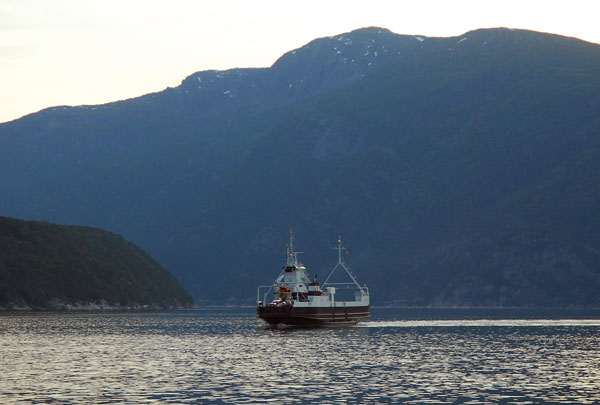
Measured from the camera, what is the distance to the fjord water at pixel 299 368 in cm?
6600

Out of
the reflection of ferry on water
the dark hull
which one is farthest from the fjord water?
the reflection of ferry on water

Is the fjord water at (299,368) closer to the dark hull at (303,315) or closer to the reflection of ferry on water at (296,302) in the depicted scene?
the dark hull at (303,315)

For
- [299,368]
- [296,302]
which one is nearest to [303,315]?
[296,302]

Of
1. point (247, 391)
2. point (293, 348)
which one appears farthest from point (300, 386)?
point (293, 348)

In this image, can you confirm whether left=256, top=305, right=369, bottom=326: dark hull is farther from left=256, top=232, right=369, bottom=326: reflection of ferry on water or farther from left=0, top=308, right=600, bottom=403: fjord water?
left=0, top=308, right=600, bottom=403: fjord water

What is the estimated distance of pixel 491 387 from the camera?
2758 inches

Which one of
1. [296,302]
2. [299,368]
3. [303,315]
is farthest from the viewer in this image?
[303,315]

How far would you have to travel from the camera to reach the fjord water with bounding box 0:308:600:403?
217 ft

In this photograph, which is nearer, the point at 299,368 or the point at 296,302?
the point at 299,368

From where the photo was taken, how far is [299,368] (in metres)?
85.1

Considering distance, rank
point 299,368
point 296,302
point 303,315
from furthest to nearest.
A: point 303,315 → point 296,302 → point 299,368

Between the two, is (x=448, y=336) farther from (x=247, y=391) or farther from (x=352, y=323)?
(x=247, y=391)

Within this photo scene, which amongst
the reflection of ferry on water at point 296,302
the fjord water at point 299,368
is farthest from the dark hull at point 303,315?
the fjord water at point 299,368

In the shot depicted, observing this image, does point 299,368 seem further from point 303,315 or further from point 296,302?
point 303,315
